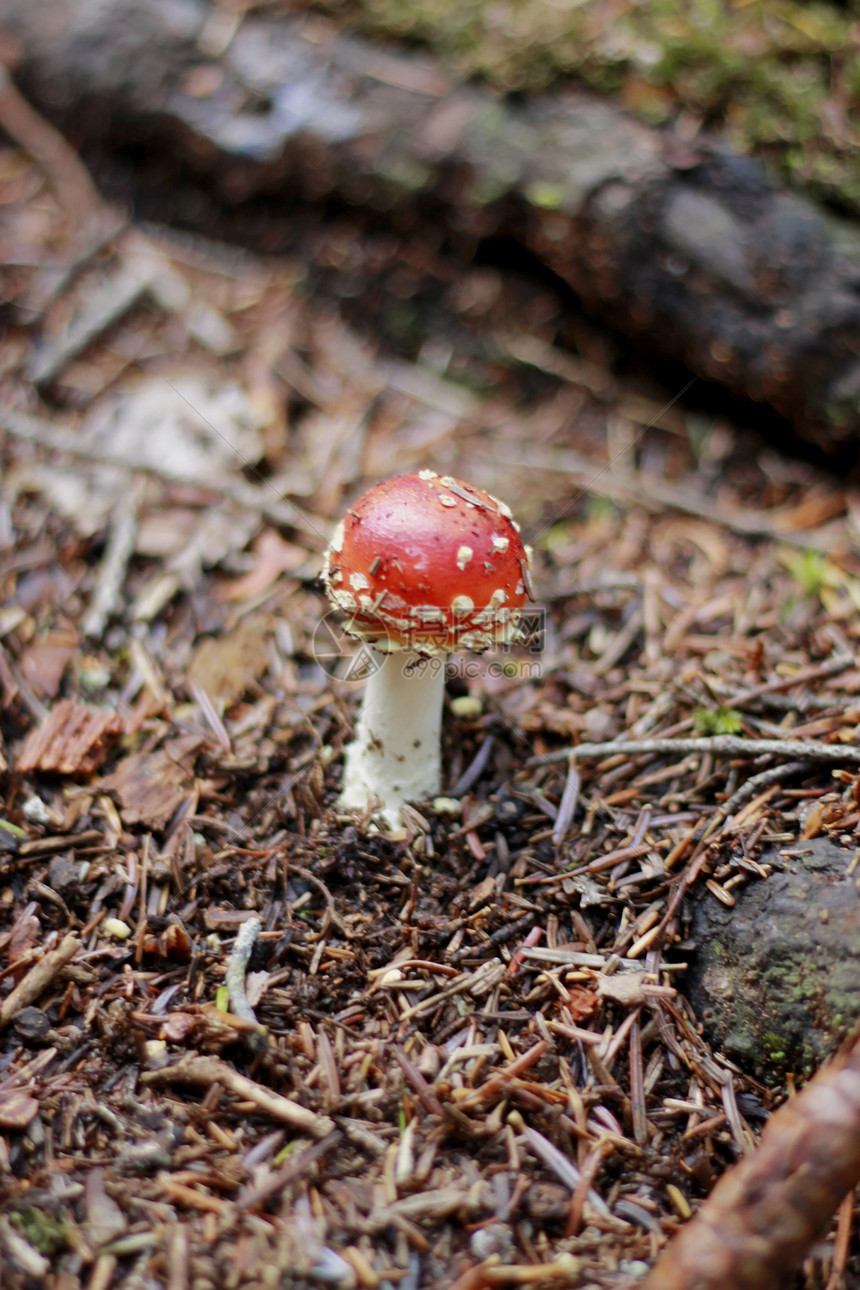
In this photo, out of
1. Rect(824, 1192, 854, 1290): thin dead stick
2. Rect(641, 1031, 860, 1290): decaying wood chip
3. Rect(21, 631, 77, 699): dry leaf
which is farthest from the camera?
Rect(21, 631, 77, 699): dry leaf

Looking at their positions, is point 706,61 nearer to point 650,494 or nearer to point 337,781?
point 650,494

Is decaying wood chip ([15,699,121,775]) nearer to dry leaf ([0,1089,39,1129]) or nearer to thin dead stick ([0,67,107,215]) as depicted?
dry leaf ([0,1089,39,1129])

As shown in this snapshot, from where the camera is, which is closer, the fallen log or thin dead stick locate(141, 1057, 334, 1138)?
thin dead stick locate(141, 1057, 334, 1138)

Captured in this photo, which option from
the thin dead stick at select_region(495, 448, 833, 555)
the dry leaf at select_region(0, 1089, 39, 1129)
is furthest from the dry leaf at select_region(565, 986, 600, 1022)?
the thin dead stick at select_region(495, 448, 833, 555)

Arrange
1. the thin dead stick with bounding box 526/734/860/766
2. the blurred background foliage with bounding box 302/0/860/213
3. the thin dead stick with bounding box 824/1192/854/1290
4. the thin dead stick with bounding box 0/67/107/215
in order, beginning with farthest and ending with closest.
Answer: the thin dead stick with bounding box 0/67/107/215, the blurred background foliage with bounding box 302/0/860/213, the thin dead stick with bounding box 526/734/860/766, the thin dead stick with bounding box 824/1192/854/1290

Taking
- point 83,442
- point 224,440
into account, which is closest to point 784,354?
point 224,440

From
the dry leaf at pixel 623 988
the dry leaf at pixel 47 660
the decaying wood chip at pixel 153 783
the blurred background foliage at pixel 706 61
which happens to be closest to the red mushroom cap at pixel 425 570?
the decaying wood chip at pixel 153 783

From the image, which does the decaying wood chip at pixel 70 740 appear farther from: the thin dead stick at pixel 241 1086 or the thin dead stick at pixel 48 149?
the thin dead stick at pixel 48 149

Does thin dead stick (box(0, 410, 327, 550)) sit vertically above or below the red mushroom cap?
below
